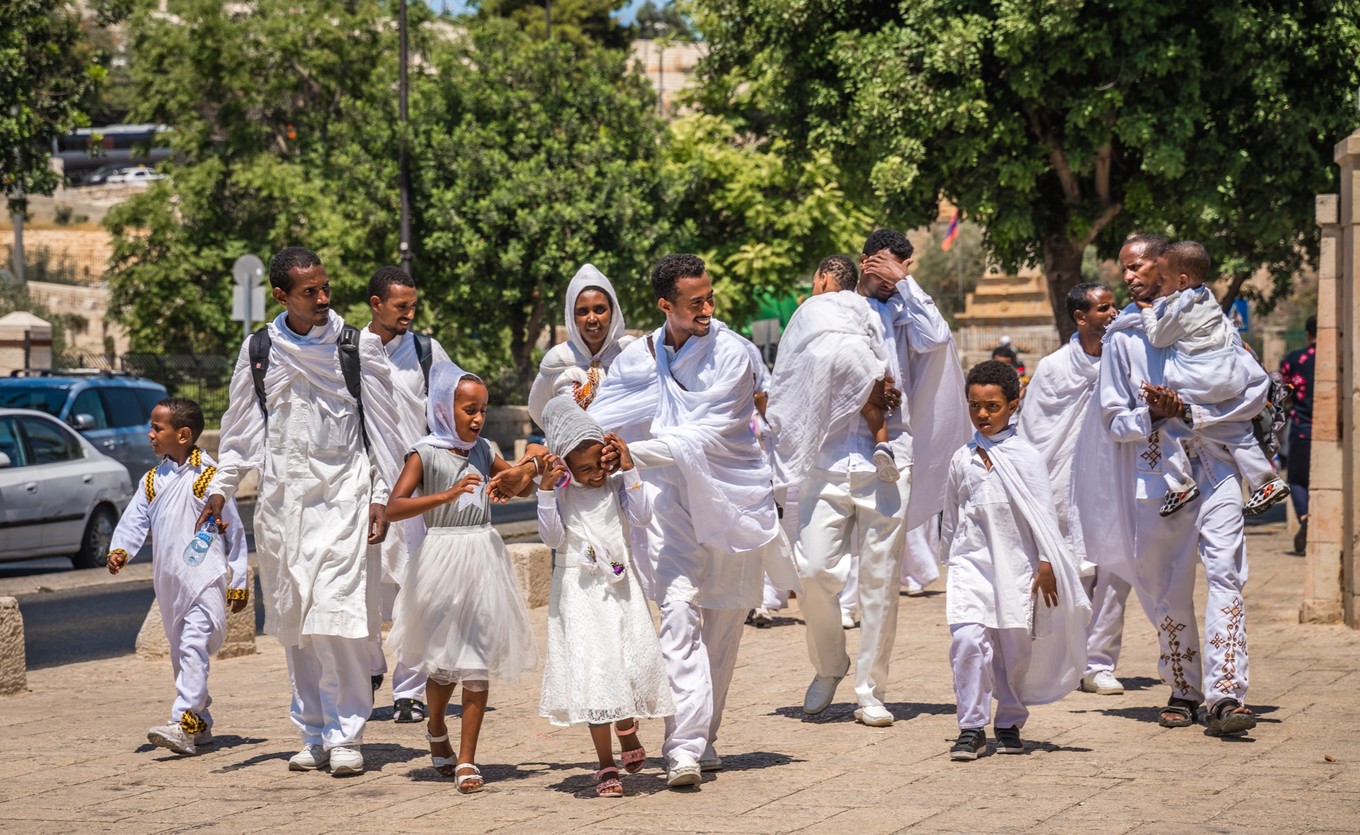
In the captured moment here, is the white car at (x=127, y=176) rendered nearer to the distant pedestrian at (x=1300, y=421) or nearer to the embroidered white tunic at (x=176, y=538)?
the distant pedestrian at (x=1300, y=421)

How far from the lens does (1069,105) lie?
66.9 ft

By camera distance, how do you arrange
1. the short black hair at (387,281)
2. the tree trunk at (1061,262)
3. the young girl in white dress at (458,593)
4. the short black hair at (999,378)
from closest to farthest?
the young girl in white dress at (458,593) → the short black hair at (999,378) → the short black hair at (387,281) → the tree trunk at (1061,262)

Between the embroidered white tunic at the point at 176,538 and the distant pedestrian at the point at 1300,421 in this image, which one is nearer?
the embroidered white tunic at the point at 176,538

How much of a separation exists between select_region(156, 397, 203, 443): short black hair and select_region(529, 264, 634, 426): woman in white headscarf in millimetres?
1677

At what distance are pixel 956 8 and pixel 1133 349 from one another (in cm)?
1364

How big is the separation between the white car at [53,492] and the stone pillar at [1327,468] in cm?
→ 1050

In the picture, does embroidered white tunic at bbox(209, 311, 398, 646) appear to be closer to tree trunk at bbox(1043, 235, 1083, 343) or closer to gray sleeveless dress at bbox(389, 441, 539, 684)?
gray sleeveless dress at bbox(389, 441, 539, 684)

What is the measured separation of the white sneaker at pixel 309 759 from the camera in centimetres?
728

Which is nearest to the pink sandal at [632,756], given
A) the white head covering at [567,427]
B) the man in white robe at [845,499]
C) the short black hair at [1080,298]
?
the white head covering at [567,427]

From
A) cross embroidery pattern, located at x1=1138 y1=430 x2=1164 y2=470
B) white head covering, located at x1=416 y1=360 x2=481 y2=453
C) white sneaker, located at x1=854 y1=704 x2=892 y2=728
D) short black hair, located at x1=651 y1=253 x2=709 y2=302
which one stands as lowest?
white sneaker, located at x1=854 y1=704 x2=892 y2=728

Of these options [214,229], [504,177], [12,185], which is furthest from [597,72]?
[12,185]

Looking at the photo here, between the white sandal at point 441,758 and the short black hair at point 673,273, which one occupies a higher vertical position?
the short black hair at point 673,273

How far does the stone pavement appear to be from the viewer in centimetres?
612

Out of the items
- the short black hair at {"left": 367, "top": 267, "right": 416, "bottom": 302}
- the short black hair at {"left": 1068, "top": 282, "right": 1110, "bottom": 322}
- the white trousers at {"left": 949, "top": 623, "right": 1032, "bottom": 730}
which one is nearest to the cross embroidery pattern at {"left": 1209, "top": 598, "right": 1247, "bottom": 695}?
the white trousers at {"left": 949, "top": 623, "right": 1032, "bottom": 730}
